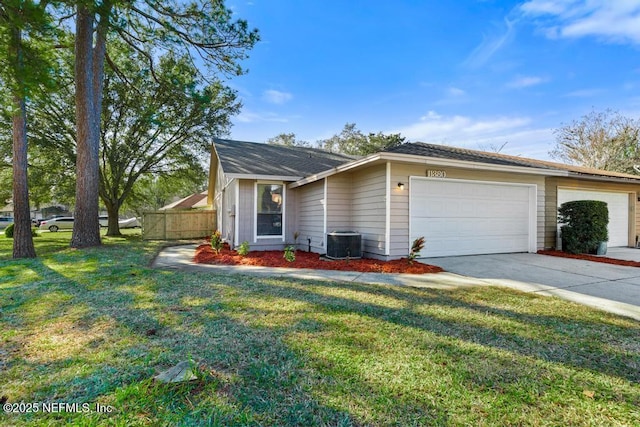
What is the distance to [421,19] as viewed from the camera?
901 cm

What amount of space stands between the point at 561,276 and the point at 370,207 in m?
3.97

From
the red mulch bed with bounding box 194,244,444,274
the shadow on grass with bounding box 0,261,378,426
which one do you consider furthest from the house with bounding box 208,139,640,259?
the shadow on grass with bounding box 0,261,378,426

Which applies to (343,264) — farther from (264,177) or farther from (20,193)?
(20,193)

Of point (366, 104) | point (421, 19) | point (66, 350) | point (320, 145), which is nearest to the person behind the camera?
point (66, 350)

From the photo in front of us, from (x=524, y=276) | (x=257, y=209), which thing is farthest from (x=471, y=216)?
(x=257, y=209)

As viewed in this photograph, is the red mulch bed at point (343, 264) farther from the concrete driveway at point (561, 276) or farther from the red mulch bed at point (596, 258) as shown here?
the red mulch bed at point (596, 258)

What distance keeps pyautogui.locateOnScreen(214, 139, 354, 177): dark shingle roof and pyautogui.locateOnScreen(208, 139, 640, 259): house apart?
70mm

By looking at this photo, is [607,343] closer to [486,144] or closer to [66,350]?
[66,350]

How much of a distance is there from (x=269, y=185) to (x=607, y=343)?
8445 millimetres

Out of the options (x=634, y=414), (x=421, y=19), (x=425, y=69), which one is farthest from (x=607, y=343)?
(x=425, y=69)

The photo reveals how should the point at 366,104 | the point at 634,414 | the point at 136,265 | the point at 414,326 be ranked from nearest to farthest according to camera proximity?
1. the point at 634,414
2. the point at 414,326
3. the point at 136,265
4. the point at 366,104

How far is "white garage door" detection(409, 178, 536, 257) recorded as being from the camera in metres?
7.36

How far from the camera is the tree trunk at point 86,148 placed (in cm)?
935

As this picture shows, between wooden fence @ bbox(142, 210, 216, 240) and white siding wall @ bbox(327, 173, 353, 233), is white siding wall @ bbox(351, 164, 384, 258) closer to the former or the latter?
white siding wall @ bbox(327, 173, 353, 233)
